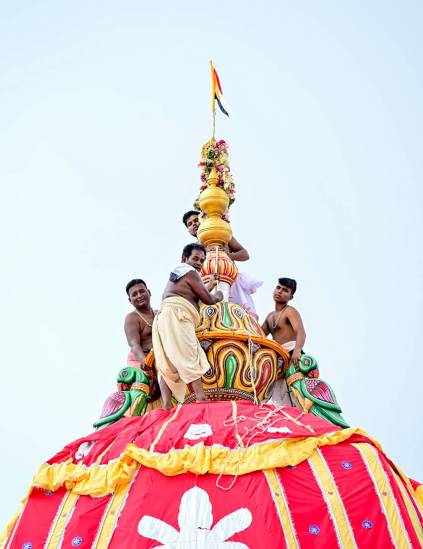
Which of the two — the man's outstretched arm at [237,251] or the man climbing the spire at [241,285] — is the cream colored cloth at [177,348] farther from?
the man's outstretched arm at [237,251]

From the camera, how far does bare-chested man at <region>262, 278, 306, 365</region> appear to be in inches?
336

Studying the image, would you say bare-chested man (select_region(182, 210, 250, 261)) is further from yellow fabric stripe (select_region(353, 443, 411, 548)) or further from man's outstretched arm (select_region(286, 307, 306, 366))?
yellow fabric stripe (select_region(353, 443, 411, 548))

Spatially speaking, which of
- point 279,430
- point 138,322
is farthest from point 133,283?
point 279,430

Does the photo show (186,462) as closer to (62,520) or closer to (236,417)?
(236,417)

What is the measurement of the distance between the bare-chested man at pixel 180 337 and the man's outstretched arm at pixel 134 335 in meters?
0.98

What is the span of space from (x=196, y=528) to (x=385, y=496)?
5.13ft

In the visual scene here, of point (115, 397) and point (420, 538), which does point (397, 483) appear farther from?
point (115, 397)

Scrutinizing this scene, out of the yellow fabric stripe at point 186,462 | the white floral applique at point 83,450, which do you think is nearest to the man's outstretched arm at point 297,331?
the yellow fabric stripe at point 186,462

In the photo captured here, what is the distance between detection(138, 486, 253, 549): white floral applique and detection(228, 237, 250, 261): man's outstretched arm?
505cm

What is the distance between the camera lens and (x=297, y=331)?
340 inches

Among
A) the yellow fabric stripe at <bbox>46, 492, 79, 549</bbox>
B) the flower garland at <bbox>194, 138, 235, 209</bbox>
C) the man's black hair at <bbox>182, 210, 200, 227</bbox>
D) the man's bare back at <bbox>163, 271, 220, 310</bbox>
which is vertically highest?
the flower garland at <bbox>194, 138, 235, 209</bbox>

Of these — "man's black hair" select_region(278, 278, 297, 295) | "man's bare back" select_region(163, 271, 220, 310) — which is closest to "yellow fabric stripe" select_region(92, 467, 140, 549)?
"man's bare back" select_region(163, 271, 220, 310)

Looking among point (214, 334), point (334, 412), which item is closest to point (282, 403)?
point (334, 412)

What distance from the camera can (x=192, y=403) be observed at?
703 cm
